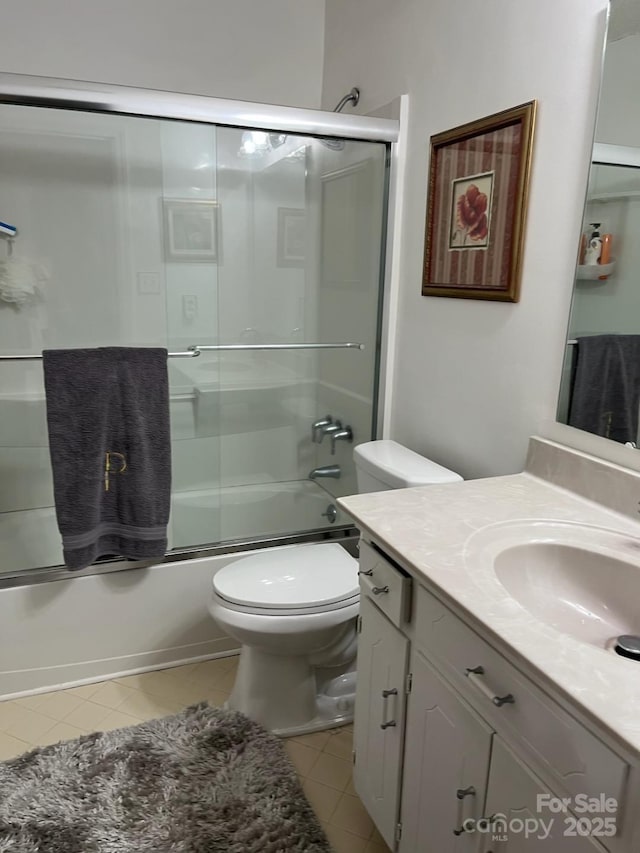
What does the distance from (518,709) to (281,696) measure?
44.5 inches

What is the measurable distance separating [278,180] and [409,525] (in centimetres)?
177

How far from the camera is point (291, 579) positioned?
1.83 m

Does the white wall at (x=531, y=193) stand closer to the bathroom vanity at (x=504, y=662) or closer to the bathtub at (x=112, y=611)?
the bathroom vanity at (x=504, y=662)

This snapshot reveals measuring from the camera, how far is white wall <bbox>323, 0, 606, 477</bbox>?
1.43m

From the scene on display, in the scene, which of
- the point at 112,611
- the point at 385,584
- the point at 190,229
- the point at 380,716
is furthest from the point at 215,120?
the point at 380,716

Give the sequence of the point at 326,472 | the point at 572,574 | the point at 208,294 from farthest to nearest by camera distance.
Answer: the point at 326,472, the point at 208,294, the point at 572,574

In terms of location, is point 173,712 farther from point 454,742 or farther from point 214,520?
point 454,742

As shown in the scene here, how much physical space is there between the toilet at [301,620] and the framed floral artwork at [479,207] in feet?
1.82

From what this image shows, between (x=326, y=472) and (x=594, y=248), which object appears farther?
(x=326, y=472)

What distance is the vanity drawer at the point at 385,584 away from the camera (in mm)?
1183

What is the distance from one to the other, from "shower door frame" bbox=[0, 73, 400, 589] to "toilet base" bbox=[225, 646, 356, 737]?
0.49 meters

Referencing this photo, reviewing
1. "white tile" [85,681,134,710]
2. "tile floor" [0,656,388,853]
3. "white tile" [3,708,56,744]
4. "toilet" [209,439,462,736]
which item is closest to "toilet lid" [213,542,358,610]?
"toilet" [209,439,462,736]

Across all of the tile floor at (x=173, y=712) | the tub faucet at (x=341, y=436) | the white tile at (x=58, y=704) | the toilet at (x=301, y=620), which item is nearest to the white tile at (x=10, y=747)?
the tile floor at (x=173, y=712)

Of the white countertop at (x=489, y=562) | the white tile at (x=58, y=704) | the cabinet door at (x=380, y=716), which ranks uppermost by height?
the white countertop at (x=489, y=562)
